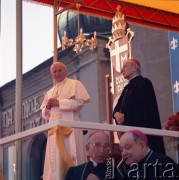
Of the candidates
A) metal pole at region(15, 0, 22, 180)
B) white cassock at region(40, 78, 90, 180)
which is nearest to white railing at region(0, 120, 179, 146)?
white cassock at region(40, 78, 90, 180)

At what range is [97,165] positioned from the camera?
20.1 feet

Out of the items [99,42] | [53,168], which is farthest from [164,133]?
[99,42]

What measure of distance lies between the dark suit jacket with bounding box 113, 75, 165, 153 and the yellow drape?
1.67 metres

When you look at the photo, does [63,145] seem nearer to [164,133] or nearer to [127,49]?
[164,133]

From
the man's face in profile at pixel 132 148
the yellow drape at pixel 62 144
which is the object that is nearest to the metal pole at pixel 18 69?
the yellow drape at pixel 62 144

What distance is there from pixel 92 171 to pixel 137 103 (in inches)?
74.2

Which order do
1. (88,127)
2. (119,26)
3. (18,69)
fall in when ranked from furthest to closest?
(119,26), (18,69), (88,127)

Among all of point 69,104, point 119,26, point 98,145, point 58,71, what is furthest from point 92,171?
point 119,26

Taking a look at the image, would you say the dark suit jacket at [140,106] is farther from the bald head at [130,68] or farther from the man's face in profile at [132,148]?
the man's face in profile at [132,148]

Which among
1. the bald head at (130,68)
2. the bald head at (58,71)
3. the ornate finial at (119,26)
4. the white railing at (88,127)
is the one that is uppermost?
the ornate finial at (119,26)

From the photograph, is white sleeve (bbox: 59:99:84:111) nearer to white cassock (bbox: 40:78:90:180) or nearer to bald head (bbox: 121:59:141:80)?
white cassock (bbox: 40:78:90:180)

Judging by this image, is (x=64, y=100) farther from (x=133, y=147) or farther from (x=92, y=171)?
(x=133, y=147)

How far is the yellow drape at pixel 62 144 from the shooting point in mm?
6086

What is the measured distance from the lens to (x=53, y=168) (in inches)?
244
